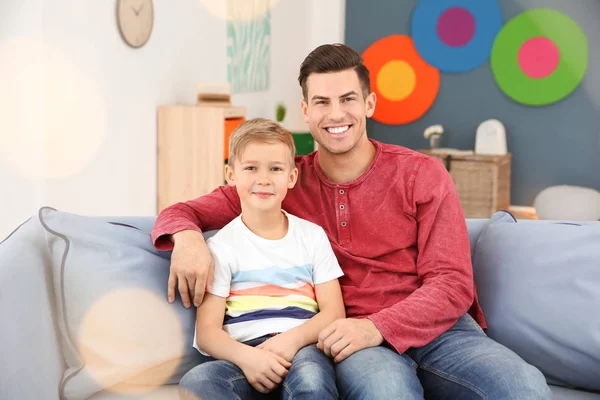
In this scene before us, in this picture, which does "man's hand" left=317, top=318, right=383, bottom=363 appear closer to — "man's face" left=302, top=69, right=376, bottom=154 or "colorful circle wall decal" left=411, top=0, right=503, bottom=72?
"man's face" left=302, top=69, right=376, bottom=154

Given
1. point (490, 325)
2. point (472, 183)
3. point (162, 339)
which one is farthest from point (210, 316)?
point (472, 183)

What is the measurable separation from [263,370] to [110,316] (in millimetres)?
389

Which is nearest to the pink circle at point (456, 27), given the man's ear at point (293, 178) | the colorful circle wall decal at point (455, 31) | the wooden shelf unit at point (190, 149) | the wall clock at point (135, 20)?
the colorful circle wall decal at point (455, 31)

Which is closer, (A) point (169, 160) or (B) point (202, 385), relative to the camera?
(B) point (202, 385)

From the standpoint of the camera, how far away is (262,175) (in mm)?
1642

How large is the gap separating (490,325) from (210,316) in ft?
2.41

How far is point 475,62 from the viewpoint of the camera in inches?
228

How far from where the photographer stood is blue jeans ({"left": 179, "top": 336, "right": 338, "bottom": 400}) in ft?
4.52

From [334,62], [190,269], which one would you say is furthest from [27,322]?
[334,62]

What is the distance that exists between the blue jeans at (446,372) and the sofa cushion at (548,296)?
127 millimetres

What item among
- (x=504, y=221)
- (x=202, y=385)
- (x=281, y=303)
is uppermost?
(x=504, y=221)

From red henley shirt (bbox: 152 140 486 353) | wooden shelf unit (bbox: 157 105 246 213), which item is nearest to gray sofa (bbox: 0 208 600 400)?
red henley shirt (bbox: 152 140 486 353)

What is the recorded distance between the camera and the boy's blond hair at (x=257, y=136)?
165 centimetres

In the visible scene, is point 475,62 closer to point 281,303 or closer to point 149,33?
point 149,33
